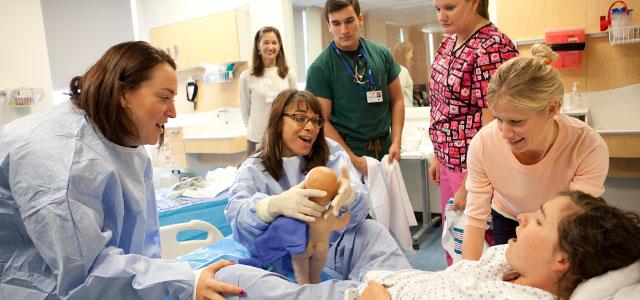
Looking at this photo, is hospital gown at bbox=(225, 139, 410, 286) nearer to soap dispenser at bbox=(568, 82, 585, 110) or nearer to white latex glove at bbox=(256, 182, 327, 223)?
white latex glove at bbox=(256, 182, 327, 223)

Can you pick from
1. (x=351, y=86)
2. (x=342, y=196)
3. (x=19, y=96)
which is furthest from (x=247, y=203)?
(x=19, y=96)

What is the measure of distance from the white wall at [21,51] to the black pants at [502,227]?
3857 mm

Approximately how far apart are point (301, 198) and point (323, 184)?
0.08 m

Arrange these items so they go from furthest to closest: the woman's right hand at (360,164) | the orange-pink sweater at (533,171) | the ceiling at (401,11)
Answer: the ceiling at (401,11) < the woman's right hand at (360,164) < the orange-pink sweater at (533,171)

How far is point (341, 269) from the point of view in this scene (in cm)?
175

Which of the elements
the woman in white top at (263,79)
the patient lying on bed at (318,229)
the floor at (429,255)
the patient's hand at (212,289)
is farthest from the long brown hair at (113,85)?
the woman in white top at (263,79)

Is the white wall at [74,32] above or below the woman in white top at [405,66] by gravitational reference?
above

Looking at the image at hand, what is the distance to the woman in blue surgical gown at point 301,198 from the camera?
1420mm

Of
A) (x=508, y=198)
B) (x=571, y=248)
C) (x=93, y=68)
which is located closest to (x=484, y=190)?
(x=508, y=198)

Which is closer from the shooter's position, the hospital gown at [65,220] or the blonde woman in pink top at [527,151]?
the hospital gown at [65,220]

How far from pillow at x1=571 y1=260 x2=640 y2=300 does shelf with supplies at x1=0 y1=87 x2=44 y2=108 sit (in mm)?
4205

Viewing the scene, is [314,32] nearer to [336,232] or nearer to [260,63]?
[260,63]

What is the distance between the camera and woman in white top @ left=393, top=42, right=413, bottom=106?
166 inches

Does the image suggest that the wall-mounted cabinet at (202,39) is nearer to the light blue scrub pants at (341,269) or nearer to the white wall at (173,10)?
the white wall at (173,10)
